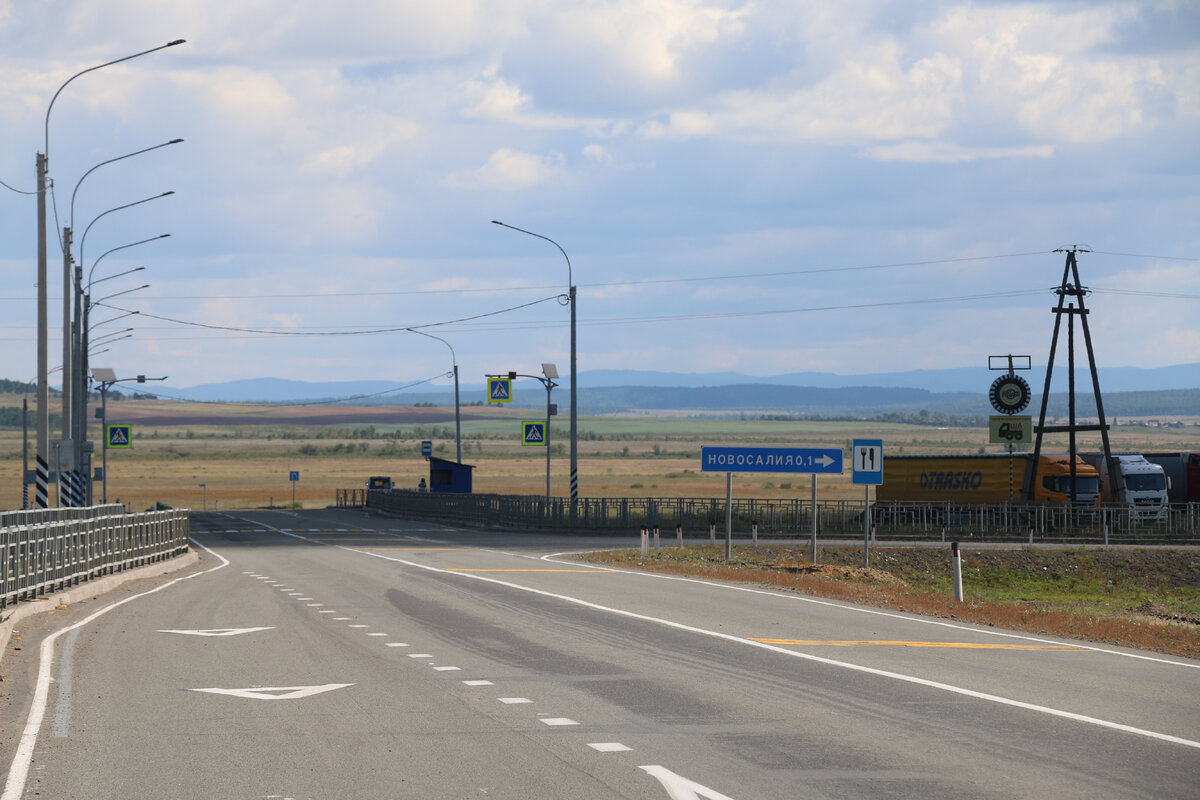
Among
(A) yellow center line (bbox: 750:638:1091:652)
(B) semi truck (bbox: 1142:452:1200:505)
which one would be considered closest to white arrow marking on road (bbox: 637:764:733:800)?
(A) yellow center line (bbox: 750:638:1091:652)

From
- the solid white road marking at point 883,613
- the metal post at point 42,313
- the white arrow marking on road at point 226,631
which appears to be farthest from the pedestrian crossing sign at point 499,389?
the white arrow marking on road at point 226,631

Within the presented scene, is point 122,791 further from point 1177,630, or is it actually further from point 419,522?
point 419,522

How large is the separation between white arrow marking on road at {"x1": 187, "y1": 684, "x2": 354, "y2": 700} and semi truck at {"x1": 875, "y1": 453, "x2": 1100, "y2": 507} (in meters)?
42.6

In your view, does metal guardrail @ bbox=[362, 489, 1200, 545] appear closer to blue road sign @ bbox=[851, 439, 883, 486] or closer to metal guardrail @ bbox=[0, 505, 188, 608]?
blue road sign @ bbox=[851, 439, 883, 486]

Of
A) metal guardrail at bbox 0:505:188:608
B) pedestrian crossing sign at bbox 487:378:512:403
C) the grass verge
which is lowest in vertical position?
the grass verge

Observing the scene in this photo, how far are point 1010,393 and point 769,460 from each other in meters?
30.9

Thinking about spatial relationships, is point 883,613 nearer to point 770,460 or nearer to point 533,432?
point 770,460

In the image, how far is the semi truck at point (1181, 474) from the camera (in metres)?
55.6

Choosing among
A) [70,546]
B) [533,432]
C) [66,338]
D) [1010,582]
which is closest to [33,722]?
[70,546]

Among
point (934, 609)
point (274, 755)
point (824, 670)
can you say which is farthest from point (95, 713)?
point (934, 609)

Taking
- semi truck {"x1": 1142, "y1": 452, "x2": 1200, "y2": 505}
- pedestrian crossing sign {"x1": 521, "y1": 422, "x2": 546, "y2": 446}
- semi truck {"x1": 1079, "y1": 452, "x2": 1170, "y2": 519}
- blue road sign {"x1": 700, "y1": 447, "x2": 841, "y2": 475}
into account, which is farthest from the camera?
pedestrian crossing sign {"x1": 521, "y1": 422, "x2": 546, "y2": 446}

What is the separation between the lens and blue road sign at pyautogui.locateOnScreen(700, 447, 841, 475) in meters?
31.7

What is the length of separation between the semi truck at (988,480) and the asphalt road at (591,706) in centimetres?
3401

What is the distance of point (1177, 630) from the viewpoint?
19797 mm
